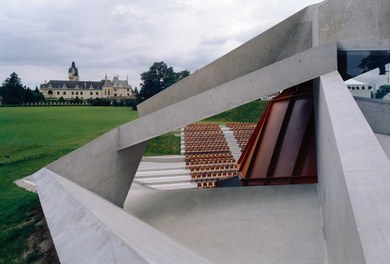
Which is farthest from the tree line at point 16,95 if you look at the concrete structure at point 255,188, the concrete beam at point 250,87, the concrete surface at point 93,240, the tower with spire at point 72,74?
the tower with spire at point 72,74

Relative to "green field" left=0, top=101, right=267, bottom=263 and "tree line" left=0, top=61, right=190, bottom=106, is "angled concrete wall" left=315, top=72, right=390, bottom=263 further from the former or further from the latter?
"tree line" left=0, top=61, right=190, bottom=106

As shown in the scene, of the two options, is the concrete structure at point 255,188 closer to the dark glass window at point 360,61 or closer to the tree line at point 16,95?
the dark glass window at point 360,61

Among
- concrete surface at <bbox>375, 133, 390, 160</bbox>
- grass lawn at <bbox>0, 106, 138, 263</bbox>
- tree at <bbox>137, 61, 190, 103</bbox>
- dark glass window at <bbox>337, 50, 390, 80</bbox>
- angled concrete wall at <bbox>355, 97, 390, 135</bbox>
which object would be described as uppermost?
tree at <bbox>137, 61, 190, 103</bbox>

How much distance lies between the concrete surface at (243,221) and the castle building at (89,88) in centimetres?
11649

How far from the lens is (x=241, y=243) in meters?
7.75

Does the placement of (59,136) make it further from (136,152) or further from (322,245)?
(322,245)

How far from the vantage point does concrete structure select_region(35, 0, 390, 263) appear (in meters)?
3.35

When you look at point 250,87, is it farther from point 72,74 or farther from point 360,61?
point 72,74

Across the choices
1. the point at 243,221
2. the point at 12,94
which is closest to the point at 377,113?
the point at 243,221

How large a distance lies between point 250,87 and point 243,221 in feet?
10.9

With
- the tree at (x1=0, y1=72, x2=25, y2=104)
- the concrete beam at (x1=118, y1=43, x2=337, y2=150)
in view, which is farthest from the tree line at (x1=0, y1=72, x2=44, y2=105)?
the concrete beam at (x1=118, y1=43, x2=337, y2=150)

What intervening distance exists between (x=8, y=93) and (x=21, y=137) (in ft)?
130

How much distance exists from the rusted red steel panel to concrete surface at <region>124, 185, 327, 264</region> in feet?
1.63

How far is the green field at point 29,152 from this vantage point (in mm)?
9906
